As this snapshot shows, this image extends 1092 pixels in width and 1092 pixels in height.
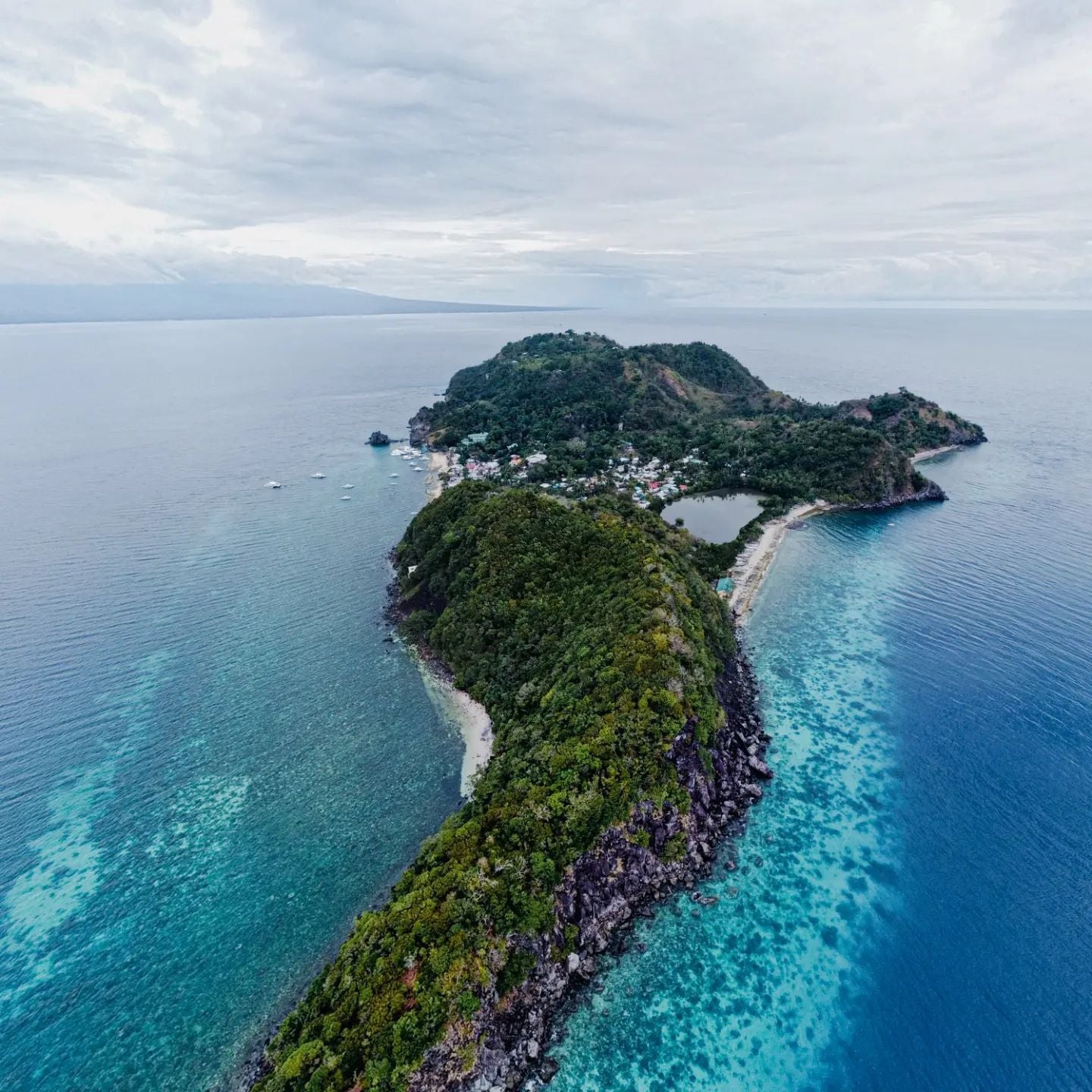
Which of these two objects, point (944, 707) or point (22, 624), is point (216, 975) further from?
point (944, 707)

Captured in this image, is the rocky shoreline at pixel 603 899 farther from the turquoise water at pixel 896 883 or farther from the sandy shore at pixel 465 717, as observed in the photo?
the sandy shore at pixel 465 717

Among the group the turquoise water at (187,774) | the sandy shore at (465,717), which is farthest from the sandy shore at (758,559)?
the turquoise water at (187,774)

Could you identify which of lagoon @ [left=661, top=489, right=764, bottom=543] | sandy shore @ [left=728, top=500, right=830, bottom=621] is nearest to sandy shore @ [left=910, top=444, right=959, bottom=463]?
sandy shore @ [left=728, top=500, right=830, bottom=621]

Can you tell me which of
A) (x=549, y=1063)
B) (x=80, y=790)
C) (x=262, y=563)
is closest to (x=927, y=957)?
(x=549, y=1063)

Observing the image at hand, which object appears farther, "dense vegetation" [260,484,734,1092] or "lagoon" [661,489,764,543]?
"lagoon" [661,489,764,543]

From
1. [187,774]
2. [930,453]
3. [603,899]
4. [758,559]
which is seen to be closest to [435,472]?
[758,559]

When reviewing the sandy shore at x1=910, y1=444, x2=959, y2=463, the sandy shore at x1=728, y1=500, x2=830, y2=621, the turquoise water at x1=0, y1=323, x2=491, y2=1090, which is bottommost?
the turquoise water at x1=0, y1=323, x2=491, y2=1090

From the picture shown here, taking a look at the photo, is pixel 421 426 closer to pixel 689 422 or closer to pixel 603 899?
pixel 689 422

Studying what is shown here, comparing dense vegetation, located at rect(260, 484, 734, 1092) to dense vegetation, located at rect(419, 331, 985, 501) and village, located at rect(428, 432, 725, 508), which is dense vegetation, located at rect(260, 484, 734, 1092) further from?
dense vegetation, located at rect(419, 331, 985, 501)
